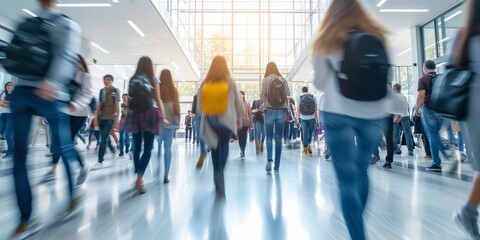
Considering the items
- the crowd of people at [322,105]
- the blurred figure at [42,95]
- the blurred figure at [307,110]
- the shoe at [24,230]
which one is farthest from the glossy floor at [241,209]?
the blurred figure at [307,110]

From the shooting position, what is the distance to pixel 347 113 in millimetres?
1305

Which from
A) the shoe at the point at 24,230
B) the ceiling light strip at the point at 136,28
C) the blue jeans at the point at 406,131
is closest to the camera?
the shoe at the point at 24,230

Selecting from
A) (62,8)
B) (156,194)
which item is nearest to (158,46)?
(62,8)

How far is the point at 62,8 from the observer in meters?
8.66

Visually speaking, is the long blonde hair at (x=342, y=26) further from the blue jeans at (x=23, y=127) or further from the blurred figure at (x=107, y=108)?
the blurred figure at (x=107, y=108)

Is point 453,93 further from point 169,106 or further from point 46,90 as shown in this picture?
point 169,106

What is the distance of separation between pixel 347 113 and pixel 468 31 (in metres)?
0.82

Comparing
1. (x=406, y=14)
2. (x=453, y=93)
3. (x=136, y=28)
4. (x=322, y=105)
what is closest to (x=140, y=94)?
(x=322, y=105)

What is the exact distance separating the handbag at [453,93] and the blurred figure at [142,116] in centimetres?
251

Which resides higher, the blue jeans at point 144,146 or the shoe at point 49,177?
the blue jeans at point 144,146

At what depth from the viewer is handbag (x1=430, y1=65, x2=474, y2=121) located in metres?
1.45

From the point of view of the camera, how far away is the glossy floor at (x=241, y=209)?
6.04 feet

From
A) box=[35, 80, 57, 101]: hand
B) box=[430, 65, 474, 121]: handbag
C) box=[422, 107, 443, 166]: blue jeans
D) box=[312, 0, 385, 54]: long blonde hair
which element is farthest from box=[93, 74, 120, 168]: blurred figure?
box=[422, 107, 443, 166]: blue jeans

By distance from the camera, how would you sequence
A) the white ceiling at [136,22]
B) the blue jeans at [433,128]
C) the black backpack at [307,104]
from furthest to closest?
the white ceiling at [136,22] → the black backpack at [307,104] → the blue jeans at [433,128]
